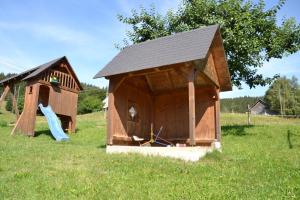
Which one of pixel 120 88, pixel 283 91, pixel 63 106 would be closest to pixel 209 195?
pixel 120 88

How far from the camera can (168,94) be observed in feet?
58.7

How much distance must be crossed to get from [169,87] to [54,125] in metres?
9.72

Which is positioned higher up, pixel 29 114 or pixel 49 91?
pixel 49 91

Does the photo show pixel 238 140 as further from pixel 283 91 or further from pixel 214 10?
pixel 283 91

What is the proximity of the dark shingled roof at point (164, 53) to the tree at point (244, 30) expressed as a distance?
791cm

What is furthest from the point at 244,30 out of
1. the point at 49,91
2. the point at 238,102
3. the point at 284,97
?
the point at 238,102

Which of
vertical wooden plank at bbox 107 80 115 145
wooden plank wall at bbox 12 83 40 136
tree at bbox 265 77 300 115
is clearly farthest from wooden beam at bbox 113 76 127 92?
tree at bbox 265 77 300 115

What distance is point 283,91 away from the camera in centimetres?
8156

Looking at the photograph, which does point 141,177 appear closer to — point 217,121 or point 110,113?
point 110,113

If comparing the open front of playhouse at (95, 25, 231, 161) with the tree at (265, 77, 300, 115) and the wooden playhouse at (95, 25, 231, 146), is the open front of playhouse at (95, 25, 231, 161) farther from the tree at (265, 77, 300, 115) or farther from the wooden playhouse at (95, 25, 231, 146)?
the tree at (265, 77, 300, 115)

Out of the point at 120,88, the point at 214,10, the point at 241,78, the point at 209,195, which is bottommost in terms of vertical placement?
the point at 209,195

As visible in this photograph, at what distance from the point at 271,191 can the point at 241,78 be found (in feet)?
57.0

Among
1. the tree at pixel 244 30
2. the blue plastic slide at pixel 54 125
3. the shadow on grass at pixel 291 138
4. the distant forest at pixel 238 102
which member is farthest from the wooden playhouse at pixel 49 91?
the distant forest at pixel 238 102

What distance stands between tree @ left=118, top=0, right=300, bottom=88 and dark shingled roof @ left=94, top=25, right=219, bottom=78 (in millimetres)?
7910
